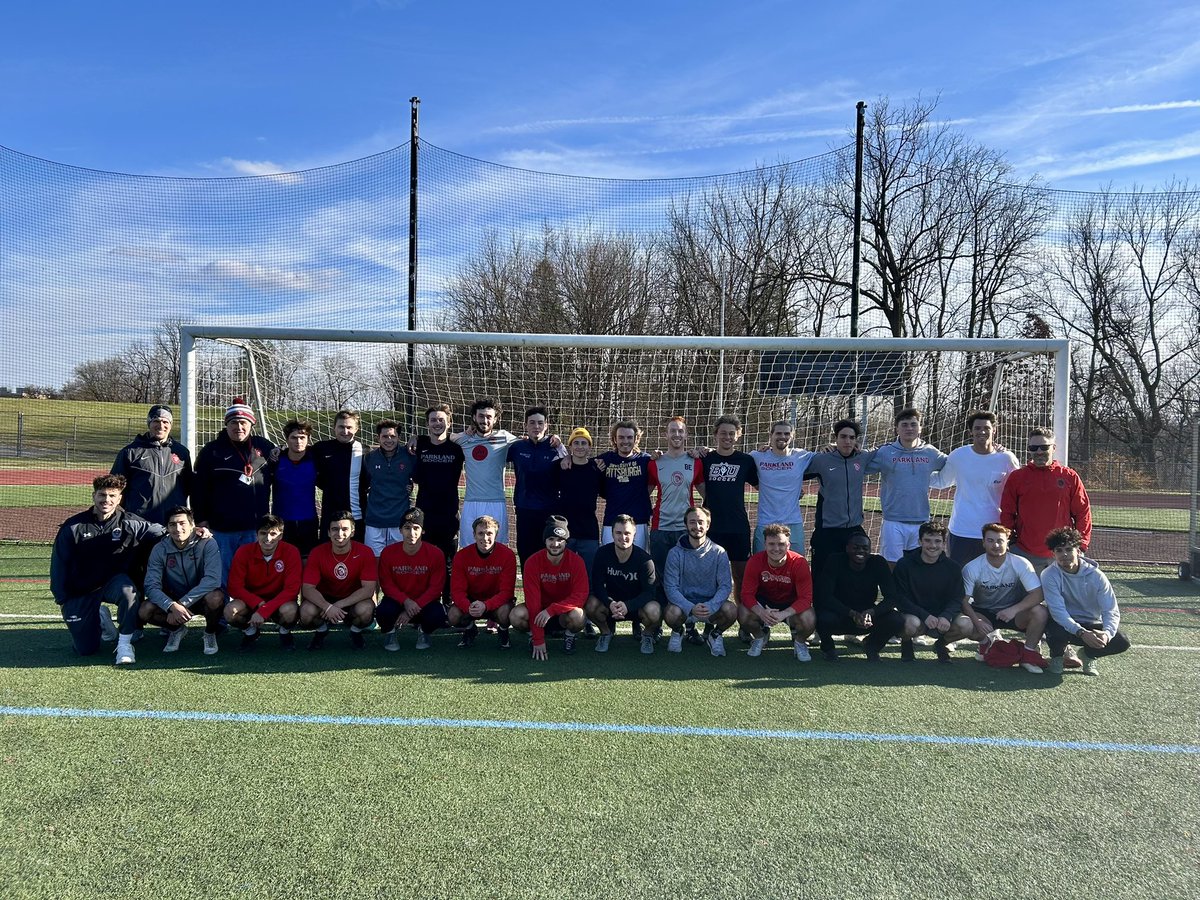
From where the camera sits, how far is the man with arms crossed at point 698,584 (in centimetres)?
554

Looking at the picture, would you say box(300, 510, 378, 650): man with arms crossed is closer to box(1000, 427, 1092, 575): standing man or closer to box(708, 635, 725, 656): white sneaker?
box(708, 635, 725, 656): white sneaker

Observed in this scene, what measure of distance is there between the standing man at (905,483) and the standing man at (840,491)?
0.77 feet

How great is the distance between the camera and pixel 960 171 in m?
22.4

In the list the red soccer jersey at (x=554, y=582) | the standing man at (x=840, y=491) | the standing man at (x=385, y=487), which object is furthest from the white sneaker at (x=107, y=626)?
the standing man at (x=840, y=491)

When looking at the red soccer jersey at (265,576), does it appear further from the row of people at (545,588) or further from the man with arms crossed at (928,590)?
the man with arms crossed at (928,590)

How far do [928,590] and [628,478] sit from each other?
2.35 meters

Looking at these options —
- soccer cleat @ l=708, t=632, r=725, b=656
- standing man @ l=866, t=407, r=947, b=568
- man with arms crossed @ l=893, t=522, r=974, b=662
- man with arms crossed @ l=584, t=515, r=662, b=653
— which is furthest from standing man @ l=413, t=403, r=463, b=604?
man with arms crossed @ l=893, t=522, r=974, b=662

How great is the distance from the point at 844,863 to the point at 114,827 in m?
2.77

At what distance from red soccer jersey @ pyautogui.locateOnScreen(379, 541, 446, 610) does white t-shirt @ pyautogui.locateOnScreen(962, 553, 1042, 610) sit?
3863 mm

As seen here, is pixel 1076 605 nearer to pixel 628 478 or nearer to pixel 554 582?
pixel 628 478

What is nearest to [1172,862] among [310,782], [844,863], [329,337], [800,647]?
[844,863]

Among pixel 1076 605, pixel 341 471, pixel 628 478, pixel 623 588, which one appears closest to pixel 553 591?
pixel 623 588

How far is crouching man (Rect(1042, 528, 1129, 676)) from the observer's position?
5070 mm

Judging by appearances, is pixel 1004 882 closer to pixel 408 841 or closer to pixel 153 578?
pixel 408 841
